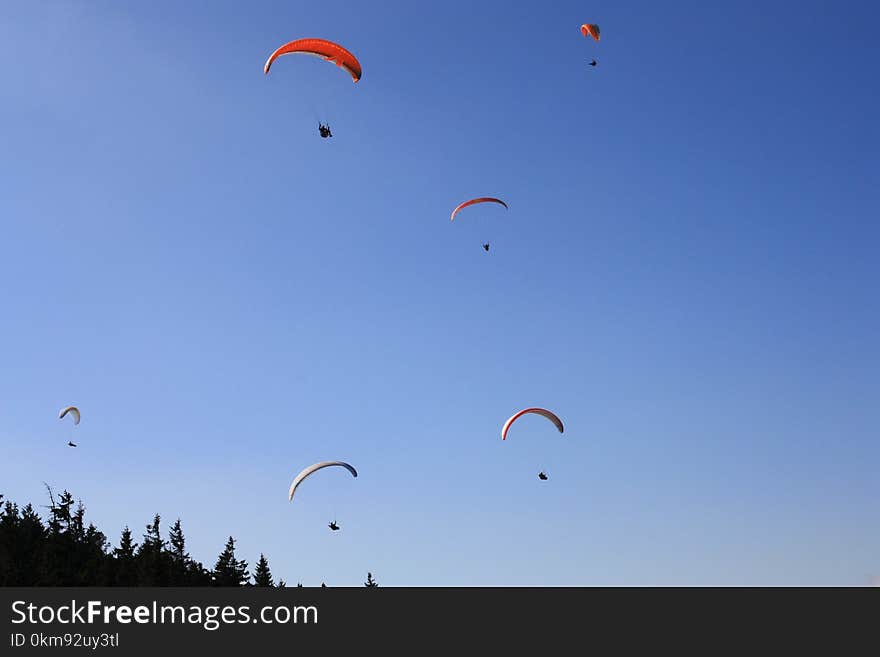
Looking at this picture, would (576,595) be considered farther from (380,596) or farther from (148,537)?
(148,537)

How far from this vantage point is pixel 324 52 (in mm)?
47188

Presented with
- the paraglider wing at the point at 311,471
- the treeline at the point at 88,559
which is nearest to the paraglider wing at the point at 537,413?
the paraglider wing at the point at 311,471

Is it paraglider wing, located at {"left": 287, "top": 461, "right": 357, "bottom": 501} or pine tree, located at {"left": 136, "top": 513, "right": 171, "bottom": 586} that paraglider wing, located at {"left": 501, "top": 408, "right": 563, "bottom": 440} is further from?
pine tree, located at {"left": 136, "top": 513, "right": 171, "bottom": 586}

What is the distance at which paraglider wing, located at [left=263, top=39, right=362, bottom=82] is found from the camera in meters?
46.2

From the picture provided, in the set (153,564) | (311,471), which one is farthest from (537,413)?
(153,564)

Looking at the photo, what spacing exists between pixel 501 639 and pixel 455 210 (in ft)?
198

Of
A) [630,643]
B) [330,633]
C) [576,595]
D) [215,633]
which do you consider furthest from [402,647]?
[576,595]

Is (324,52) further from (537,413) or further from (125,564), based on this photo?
(125,564)

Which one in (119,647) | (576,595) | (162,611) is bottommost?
→ (119,647)

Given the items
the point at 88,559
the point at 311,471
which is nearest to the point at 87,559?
the point at 88,559

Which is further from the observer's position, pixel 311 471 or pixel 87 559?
pixel 87 559

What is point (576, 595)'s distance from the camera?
127188 mm

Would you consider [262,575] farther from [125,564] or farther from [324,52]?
[324,52]

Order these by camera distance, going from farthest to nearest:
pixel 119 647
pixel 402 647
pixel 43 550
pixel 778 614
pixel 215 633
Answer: pixel 778 614, pixel 43 550, pixel 402 647, pixel 215 633, pixel 119 647
